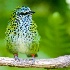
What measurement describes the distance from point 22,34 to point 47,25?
13.6 inches

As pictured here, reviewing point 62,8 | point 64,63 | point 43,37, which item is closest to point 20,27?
point 64,63

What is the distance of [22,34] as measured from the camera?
3.28 ft

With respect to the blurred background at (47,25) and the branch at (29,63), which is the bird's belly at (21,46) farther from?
the blurred background at (47,25)

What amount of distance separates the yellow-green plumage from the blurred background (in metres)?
0.24

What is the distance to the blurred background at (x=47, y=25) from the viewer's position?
50.8 inches

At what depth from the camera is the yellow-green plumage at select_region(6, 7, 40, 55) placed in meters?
0.98

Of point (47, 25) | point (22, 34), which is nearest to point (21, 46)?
point (22, 34)

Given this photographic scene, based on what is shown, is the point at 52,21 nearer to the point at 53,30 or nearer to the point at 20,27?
the point at 53,30

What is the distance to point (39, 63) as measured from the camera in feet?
3.34

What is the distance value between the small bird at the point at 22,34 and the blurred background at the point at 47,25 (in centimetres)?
24

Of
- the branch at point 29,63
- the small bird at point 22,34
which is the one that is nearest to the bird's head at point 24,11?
the small bird at point 22,34

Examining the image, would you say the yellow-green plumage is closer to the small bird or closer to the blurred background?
the small bird

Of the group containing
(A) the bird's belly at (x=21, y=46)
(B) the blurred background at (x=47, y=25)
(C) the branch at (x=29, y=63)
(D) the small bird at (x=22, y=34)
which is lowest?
(C) the branch at (x=29, y=63)

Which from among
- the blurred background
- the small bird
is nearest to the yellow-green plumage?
the small bird
